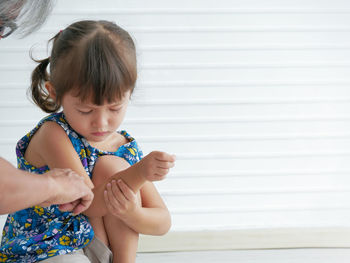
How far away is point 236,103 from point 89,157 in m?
1.07

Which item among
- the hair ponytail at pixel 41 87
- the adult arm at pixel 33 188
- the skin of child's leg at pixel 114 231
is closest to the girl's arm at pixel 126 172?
the skin of child's leg at pixel 114 231

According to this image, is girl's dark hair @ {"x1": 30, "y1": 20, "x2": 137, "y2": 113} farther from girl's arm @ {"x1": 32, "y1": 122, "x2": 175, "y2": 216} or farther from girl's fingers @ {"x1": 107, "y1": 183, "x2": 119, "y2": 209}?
girl's fingers @ {"x1": 107, "y1": 183, "x2": 119, "y2": 209}

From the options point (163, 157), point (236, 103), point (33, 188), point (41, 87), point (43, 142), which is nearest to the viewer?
point (33, 188)

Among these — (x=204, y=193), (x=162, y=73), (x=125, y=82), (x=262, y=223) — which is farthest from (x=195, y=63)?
(x=125, y=82)

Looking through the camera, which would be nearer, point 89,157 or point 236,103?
point 89,157

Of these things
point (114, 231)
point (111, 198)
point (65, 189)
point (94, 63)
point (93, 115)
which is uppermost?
point (94, 63)

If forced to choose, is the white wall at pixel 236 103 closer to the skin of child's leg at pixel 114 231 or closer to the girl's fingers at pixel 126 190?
the skin of child's leg at pixel 114 231

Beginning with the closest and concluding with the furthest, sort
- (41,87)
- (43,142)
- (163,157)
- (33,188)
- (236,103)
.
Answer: (33,188)
(163,157)
(43,142)
(41,87)
(236,103)

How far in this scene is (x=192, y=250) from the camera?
2541mm

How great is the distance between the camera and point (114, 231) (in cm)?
166

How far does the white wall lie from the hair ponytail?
0.71 metres

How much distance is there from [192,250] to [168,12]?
42.4 inches

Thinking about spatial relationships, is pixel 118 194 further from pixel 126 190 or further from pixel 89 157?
pixel 89 157

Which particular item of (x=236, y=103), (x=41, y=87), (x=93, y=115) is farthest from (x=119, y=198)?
(x=236, y=103)
